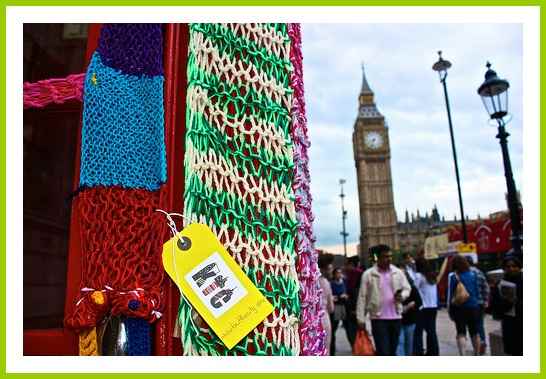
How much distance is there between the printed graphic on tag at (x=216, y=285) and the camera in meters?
0.94

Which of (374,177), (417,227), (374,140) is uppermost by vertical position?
(374,140)

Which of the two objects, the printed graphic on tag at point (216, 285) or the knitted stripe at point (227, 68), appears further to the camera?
the knitted stripe at point (227, 68)

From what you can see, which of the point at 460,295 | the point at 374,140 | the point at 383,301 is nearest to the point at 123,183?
the point at 383,301

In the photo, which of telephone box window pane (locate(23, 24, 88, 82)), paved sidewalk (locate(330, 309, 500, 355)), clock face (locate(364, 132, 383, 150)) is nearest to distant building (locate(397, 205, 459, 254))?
clock face (locate(364, 132, 383, 150))

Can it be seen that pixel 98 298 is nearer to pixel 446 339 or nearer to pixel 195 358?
pixel 195 358

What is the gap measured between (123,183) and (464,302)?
510cm

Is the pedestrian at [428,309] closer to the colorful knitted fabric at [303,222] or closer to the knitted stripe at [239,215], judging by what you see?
the colorful knitted fabric at [303,222]

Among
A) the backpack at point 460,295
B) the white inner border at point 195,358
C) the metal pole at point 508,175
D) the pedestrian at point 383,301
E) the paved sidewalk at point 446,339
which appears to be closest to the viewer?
the white inner border at point 195,358

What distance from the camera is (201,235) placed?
0.97 metres

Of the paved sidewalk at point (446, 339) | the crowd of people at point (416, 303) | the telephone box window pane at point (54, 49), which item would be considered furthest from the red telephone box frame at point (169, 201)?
the paved sidewalk at point (446, 339)

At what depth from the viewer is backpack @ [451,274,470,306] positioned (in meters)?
5.20

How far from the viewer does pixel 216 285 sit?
0.95 metres

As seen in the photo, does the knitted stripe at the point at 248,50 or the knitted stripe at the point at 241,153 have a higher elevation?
the knitted stripe at the point at 248,50

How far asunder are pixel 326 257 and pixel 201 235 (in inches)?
201
